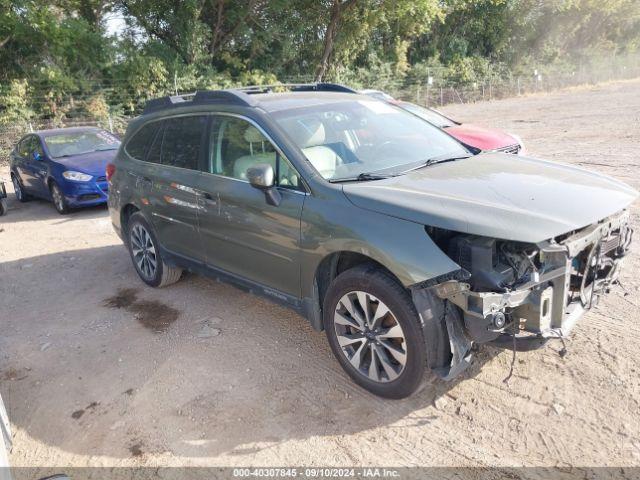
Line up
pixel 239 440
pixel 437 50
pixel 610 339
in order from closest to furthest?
pixel 239 440 < pixel 610 339 < pixel 437 50

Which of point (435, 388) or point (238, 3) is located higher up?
point (238, 3)

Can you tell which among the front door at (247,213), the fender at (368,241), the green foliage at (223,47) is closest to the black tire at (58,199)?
the front door at (247,213)

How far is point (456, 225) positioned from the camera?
2.78 metres

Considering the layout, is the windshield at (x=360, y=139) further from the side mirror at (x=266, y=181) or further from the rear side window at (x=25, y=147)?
the rear side window at (x=25, y=147)

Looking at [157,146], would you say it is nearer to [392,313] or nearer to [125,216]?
[125,216]

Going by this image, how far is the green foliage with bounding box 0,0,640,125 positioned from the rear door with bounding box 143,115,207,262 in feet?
51.8

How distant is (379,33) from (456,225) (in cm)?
3465

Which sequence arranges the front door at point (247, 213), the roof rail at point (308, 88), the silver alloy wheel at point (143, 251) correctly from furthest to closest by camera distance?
the silver alloy wheel at point (143, 251), the roof rail at point (308, 88), the front door at point (247, 213)

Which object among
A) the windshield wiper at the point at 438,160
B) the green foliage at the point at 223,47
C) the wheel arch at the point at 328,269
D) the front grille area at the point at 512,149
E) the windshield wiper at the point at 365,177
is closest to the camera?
the wheel arch at the point at 328,269

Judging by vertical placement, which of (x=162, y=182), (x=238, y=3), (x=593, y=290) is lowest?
(x=593, y=290)

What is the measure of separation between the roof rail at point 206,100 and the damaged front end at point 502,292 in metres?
1.98

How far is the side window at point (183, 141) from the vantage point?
4.42 m

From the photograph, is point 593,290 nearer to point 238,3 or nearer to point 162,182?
point 162,182

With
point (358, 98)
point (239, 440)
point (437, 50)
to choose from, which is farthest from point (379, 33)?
point (239, 440)
